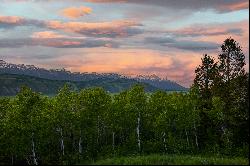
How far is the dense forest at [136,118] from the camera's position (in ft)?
239

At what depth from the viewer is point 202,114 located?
8569 cm

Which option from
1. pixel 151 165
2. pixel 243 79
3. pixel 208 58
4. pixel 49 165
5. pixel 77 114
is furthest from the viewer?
pixel 208 58

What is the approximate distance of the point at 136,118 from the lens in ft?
296

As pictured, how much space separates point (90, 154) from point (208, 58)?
113 feet

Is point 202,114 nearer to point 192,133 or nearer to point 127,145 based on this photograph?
point 192,133

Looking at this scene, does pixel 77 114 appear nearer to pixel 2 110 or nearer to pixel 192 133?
pixel 2 110

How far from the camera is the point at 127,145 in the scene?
8819 centimetres

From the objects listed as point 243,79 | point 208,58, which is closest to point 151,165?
point 243,79

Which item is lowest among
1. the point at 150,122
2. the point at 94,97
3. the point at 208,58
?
the point at 150,122

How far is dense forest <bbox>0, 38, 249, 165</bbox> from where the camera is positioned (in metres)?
72.9

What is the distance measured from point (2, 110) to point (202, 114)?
47.3 meters

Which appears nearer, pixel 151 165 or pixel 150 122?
pixel 151 165

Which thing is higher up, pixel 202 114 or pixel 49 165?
pixel 202 114

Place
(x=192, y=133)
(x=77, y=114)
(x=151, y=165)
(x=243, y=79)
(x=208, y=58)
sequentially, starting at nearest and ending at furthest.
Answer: (x=151, y=165)
(x=243, y=79)
(x=77, y=114)
(x=208, y=58)
(x=192, y=133)
